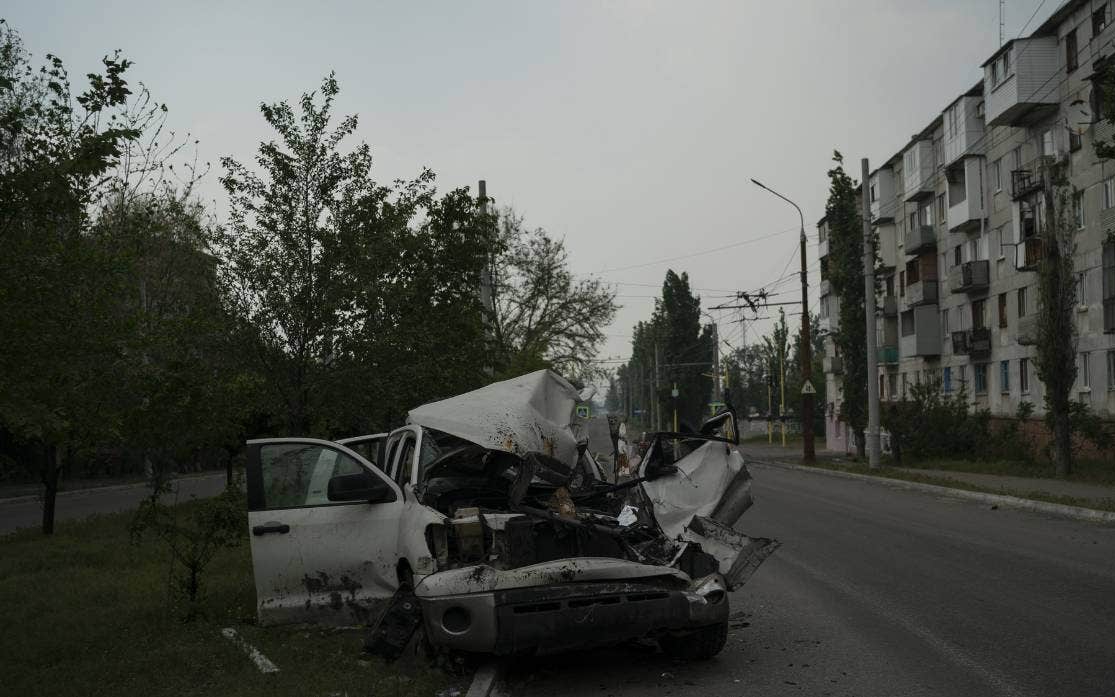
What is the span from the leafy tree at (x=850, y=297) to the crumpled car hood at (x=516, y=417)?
3469 centimetres

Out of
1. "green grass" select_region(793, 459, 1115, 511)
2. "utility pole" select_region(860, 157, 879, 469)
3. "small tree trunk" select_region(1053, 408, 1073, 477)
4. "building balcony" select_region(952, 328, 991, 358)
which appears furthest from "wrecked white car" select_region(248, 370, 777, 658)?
"building balcony" select_region(952, 328, 991, 358)

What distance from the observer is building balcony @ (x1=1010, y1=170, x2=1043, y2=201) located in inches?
1564

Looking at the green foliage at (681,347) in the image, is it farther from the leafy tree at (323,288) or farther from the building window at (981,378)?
the leafy tree at (323,288)

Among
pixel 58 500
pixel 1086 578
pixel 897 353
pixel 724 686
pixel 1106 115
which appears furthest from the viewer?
pixel 897 353

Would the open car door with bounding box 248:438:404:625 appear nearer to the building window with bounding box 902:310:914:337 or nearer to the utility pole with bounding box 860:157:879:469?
the utility pole with bounding box 860:157:879:469

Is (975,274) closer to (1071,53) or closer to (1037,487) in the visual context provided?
(1071,53)

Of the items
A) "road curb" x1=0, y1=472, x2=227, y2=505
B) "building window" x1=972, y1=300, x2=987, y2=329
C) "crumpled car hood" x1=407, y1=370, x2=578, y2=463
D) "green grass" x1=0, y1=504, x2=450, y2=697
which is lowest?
"road curb" x1=0, y1=472, x2=227, y2=505

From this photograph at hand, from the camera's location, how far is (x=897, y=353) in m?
57.4

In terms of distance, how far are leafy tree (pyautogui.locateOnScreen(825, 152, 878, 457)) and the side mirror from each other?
36.2m

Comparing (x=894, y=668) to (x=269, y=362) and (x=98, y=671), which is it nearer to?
(x=98, y=671)

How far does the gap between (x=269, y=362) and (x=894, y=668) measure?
1145cm

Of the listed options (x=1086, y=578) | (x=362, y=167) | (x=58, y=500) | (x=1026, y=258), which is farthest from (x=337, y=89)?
(x=1026, y=258)

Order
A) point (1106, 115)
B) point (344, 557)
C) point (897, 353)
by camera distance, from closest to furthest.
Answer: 1. point (344, 557)
2. point (1106, 115)
3. point (897, 353)

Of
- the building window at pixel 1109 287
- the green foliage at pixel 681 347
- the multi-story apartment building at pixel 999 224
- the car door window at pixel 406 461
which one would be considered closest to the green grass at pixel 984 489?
the multi-story apartment building at pixel 999 224
